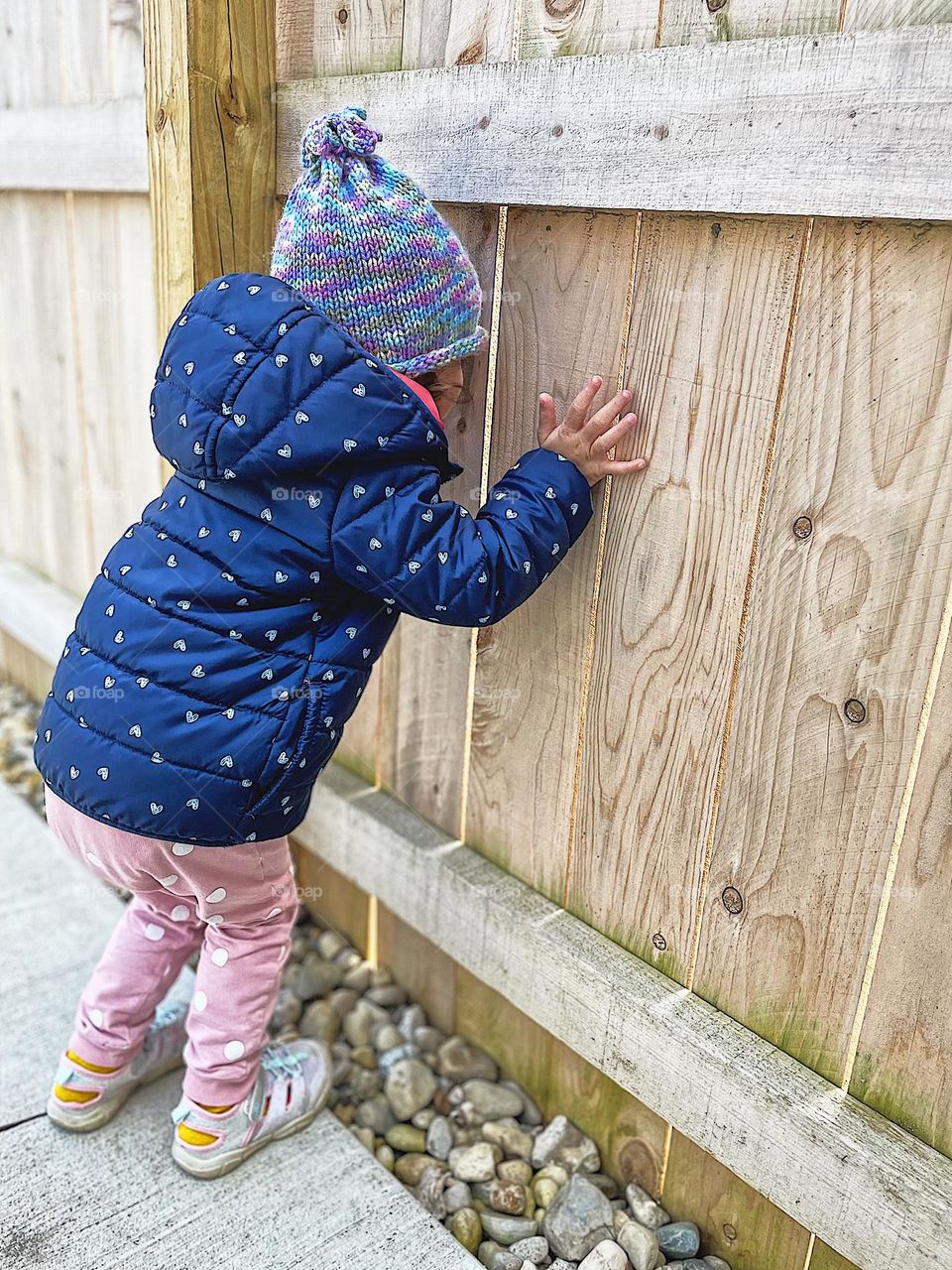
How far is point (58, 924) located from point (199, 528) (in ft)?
4.42

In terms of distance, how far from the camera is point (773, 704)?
1.54 m

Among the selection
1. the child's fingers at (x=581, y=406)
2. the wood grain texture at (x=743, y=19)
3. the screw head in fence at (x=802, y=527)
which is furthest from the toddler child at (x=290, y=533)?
the wood grain texture at (x=743, y=19)

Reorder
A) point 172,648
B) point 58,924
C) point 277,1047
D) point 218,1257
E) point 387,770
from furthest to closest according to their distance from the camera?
point 58,924, point 387,770, point 277,1047, point 218,1257, point 172,648

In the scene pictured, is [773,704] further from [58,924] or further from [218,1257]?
[58,924]

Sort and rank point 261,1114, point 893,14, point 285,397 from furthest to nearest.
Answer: point 261,1114 → point 285,397 → point 893,14

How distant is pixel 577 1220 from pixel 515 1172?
172 millimetres

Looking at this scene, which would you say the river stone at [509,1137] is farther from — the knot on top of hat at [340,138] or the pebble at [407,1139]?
the knot on top of hat at [340,138]

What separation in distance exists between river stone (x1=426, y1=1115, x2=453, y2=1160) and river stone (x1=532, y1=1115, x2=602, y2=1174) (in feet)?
0.53

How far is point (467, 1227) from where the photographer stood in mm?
1902

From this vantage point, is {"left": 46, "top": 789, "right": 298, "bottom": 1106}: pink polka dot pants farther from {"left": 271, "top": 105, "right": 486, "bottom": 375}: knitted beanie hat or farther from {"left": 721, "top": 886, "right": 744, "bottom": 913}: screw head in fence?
{"left": 271, "top": 105, "right": 486, "bottom": 375}: knitted beanie hat

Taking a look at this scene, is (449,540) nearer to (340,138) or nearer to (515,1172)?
(340,138)

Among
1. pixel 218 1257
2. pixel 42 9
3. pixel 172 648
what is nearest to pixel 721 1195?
pixel 218 1257

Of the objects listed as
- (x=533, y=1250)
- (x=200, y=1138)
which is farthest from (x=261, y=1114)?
(x=533, y=1250)

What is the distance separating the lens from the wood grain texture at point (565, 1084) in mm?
1933
